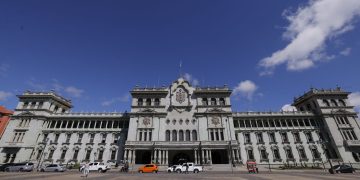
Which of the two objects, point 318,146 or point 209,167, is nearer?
point 209,167

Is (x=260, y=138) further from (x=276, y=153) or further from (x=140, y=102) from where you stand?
(x=140, y=102)

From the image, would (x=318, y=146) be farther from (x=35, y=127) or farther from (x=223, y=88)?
(x=35, y=127)

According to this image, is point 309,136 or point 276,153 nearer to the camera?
point 276,153

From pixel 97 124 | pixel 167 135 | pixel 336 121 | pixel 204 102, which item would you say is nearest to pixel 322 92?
pixel 336 121

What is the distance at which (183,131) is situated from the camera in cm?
4928

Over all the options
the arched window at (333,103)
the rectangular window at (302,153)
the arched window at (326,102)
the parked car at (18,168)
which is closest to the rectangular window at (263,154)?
the rectangular window at (302,153)

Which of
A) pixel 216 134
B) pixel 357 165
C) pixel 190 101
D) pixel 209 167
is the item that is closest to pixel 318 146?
pixel 357 165

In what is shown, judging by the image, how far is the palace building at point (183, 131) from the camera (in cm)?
4684

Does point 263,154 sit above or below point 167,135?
below

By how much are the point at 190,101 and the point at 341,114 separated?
40.0 metres

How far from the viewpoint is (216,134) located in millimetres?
48469

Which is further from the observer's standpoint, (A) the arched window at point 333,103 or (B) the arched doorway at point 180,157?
(A) the arched window at point 333,103

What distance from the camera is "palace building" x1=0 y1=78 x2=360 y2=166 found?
154 ft

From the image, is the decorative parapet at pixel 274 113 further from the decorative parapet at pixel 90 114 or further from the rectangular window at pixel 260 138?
the decorative parapet at pixel 90 114
